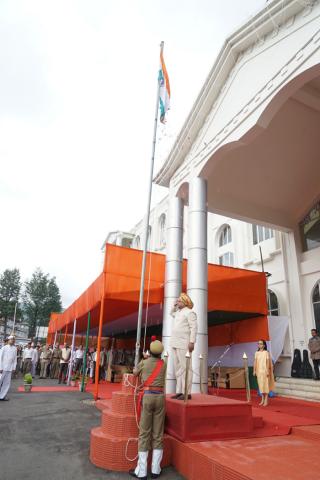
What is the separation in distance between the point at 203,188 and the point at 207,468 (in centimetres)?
716

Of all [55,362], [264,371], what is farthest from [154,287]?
[55,362]

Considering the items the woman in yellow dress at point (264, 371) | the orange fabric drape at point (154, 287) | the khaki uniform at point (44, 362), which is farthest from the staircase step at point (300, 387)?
the khaki uniform at point (44, 362)

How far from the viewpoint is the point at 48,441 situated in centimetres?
539

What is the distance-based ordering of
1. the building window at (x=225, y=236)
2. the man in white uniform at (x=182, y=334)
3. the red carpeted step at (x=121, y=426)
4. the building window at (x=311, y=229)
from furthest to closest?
the building window at (x=225, y=236) < the building window at (x=311, y=229) < the man in white uniform at (x=182, y=334) < the red carpeted step at (x=121, y=426)

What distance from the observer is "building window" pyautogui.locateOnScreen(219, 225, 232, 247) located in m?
19.1

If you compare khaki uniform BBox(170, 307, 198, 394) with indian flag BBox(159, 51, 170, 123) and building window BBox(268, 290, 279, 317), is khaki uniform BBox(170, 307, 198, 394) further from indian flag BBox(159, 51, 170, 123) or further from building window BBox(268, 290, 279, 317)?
building window BBox(268, 290, 279, 317)

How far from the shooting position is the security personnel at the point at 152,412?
404 centimetres

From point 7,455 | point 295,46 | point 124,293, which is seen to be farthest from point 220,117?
point 7,455

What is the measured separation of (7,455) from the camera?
183 inches

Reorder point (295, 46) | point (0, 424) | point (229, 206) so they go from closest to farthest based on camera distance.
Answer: point (0, 424) < point (295, 46) < point (229, 206)

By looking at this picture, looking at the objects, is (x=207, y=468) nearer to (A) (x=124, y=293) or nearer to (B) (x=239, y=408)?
(B) (x=239, y=408)

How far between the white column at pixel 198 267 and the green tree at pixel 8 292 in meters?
50.9

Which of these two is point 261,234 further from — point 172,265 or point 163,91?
point 163,91

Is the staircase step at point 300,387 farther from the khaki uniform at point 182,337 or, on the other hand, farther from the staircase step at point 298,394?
the khaki uniform at point 182,337
